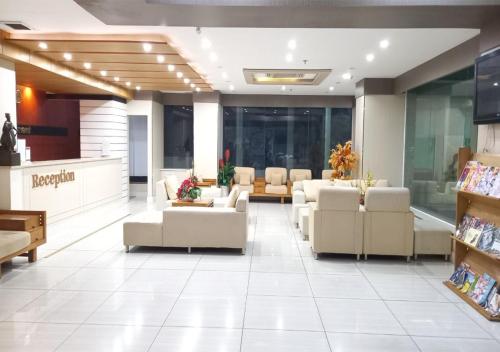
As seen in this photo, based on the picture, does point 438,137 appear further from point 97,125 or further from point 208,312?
point 97,125

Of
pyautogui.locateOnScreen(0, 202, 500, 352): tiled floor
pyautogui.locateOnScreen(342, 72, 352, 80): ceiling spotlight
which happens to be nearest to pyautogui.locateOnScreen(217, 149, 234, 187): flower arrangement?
pyautogui.locateOnScreen(342, 72, 352, 80): ceiling spotlight

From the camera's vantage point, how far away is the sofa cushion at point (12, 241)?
502 cm

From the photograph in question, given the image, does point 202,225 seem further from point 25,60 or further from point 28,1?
point 25,60

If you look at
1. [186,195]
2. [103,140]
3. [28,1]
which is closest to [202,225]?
[186,195]

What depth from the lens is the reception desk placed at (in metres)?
6.83

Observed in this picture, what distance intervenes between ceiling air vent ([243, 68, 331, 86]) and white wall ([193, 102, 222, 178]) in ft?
8.18

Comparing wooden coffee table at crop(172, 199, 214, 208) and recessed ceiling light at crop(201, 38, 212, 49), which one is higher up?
recessed ceiling light at crop(201, 38, 212, 49)

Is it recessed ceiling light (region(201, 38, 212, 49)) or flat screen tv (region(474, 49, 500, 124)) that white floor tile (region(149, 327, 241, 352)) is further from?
recessed ceiling light (region(201, 38, 212, 49))

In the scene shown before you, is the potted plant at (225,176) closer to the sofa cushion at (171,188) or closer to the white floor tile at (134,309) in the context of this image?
the sofa cushion at (171,188)

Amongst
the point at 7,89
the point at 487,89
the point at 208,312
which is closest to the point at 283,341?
the point at 208,312

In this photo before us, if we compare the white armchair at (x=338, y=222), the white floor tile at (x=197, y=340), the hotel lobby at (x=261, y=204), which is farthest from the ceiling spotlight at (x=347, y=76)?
the white floor tile at (x=197, y=340)

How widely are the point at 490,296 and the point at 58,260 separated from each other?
531 centimetres

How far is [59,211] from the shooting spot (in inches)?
345

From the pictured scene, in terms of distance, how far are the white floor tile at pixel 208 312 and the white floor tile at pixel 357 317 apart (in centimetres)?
84
